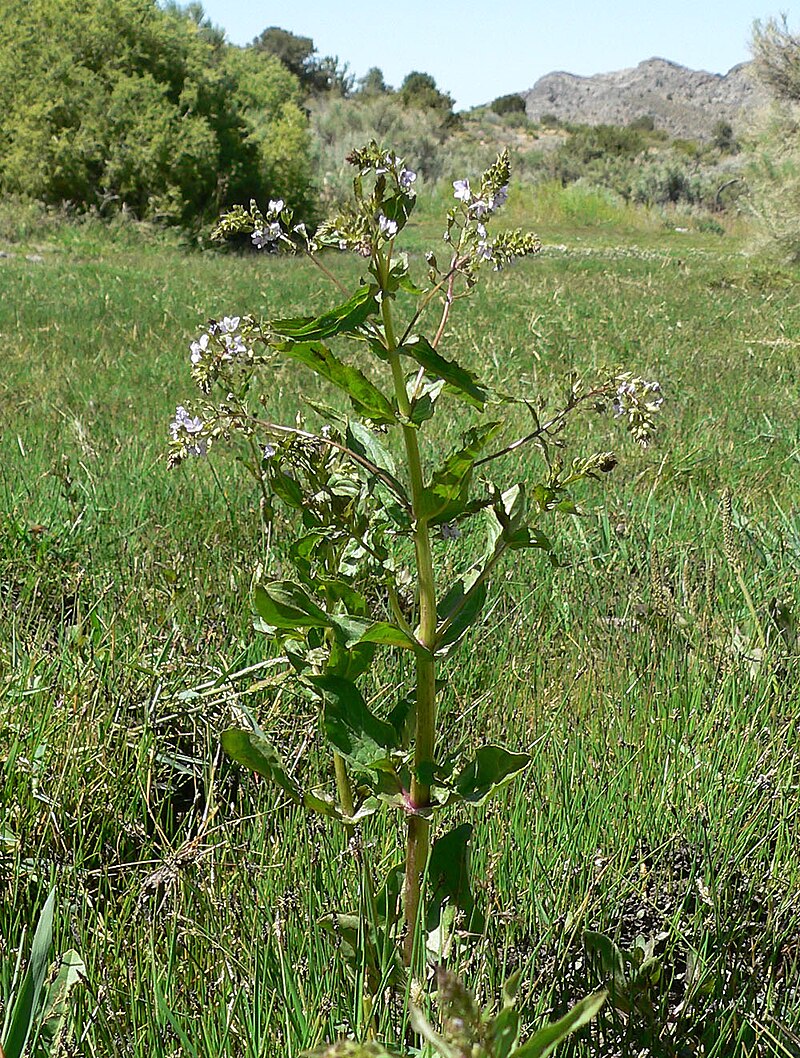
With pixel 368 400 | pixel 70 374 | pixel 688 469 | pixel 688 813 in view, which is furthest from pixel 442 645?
pixel 70 374

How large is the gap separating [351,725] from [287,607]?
16 cm

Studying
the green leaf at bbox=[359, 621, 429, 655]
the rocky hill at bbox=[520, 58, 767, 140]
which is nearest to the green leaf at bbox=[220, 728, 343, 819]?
the green leaf at bbox=[359, 621, 429, 655]

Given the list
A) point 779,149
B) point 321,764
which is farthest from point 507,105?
point 321,764

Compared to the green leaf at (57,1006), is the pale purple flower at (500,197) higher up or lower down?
higher up

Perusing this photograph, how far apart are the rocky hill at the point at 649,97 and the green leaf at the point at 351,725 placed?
71127 millimetres

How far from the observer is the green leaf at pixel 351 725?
1.11 metres

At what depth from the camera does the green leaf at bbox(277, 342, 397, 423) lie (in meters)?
1.05

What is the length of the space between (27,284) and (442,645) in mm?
8393

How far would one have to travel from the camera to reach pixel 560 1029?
74cm

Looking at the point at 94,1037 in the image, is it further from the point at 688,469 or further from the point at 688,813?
the point at 688,469

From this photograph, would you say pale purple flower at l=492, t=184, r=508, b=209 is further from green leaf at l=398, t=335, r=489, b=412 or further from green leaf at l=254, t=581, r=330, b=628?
green leaf at l=254, t=581, r=330, b=628

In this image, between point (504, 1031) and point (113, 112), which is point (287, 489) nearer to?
point (504, 1031)

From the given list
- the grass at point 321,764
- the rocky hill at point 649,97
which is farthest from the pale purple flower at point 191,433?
the rocky hill at point 649,97

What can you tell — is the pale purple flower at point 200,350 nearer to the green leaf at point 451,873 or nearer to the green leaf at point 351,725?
the green leaf at point 351,725
